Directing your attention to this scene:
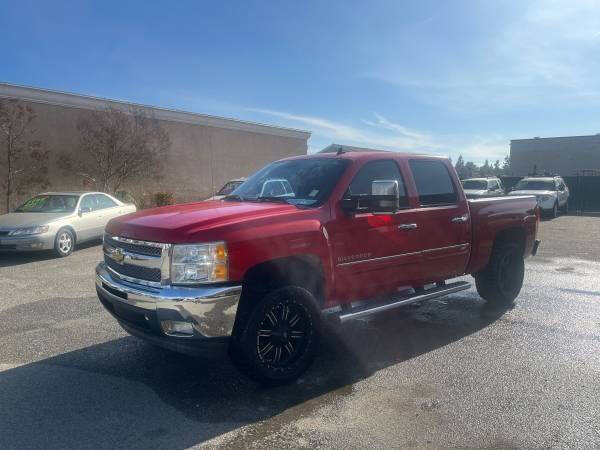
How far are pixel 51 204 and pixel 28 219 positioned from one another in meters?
1.23

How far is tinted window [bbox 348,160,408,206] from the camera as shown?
15.8ft

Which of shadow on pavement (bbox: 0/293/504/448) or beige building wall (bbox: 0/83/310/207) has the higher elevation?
beige building wall (bbox: 0/83/310/207)

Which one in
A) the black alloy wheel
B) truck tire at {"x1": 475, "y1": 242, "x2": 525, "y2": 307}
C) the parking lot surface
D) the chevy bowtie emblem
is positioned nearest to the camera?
the parking lot surface

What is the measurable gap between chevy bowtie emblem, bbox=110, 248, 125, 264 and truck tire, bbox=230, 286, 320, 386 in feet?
3.89

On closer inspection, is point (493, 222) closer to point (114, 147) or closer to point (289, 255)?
point (289, 255)

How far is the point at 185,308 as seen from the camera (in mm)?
3559

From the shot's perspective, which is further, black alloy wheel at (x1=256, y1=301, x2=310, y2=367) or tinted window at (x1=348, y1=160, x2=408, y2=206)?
tinted window at (x1=348, y1=160, x2=408, y2=206)

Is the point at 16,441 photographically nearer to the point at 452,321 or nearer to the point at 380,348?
the point at 380,348

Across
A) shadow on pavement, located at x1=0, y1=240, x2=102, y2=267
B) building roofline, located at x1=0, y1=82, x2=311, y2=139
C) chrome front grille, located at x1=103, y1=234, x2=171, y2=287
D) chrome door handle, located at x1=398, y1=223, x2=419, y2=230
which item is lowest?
shadow on pavement, located at x1=0, y1=240, x2=102, y2=267

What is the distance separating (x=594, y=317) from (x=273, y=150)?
2345 cm

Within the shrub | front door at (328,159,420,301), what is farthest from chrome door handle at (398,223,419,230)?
the shrub

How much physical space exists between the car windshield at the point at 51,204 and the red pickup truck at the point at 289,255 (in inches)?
298

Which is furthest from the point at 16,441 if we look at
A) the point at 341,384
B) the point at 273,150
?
the point at 273,150

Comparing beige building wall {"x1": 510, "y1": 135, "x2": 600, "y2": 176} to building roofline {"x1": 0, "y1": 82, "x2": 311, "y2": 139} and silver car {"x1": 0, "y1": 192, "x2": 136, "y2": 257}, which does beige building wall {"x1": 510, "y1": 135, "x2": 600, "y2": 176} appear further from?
silver car {"x1": 0, "y1": 192, "x2": 136, "y2": 257}
